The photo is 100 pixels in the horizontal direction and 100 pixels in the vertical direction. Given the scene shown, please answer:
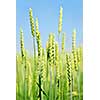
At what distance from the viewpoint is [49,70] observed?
173 cm

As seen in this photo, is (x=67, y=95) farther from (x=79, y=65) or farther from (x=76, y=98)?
(x=79, y=65)

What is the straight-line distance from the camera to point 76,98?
1834mm

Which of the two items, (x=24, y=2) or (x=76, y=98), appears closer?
(x=24, y=2)

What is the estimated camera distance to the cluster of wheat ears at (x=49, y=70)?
5.37 feet

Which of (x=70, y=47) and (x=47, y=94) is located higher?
(x=70, y=47)

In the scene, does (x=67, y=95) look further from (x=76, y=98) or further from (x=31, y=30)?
(x=31, y=30)

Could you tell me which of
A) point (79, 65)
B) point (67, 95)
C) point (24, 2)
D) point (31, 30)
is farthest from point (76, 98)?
point (24, 2)

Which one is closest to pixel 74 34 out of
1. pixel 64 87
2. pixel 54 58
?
pixel 54 58

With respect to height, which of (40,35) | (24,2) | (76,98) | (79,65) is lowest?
(76,98)

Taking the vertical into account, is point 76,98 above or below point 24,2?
below

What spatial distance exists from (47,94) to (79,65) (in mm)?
279

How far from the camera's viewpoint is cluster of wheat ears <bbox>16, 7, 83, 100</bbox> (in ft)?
5.37

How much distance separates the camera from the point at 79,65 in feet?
6.09

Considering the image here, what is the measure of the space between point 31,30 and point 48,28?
4.3 inches
